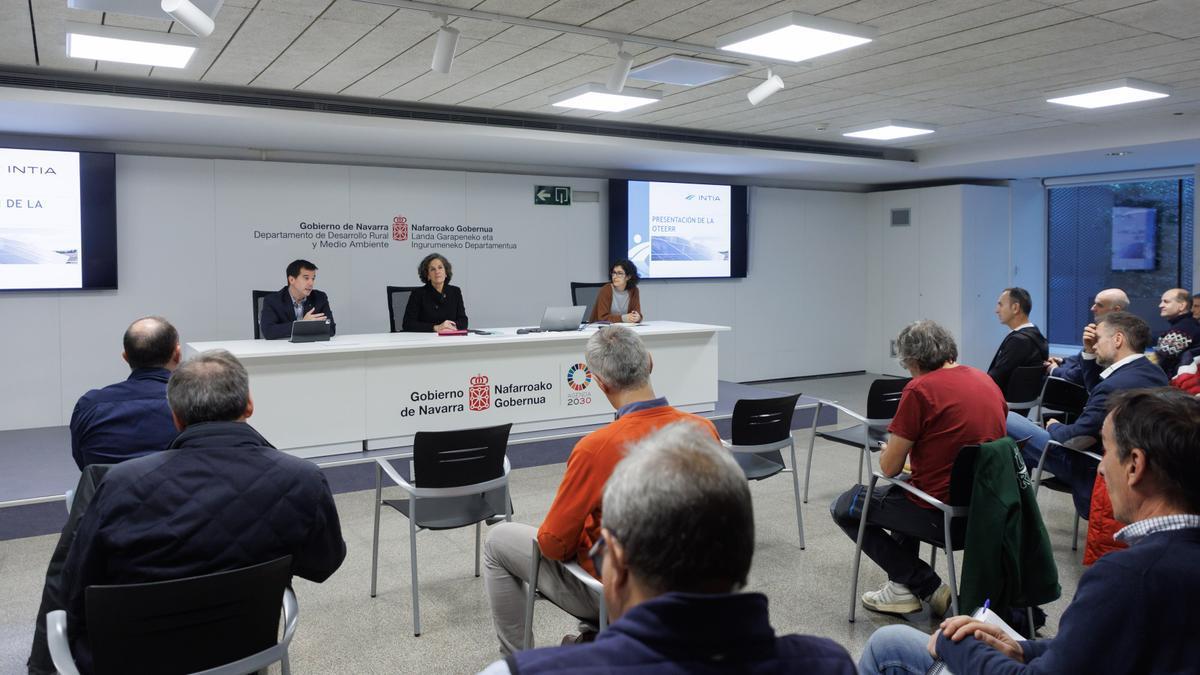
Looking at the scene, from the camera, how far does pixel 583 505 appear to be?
8.11 feet

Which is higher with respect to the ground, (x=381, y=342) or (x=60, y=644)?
(x=381, y=342)

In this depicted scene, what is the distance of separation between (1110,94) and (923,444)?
14.0 ft

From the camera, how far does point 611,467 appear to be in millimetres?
2438

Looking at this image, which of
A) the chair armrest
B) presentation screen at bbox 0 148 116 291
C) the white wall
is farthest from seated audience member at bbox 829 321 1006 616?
presentation screen at bbox 0 148 116 291

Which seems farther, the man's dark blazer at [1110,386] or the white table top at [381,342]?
the white table top at [381,342]

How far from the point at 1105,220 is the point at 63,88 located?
10.9m

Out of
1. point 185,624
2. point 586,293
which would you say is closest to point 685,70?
point 586,293

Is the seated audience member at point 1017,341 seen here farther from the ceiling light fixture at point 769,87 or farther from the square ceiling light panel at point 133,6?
the square ceiling light panel at point 133,6

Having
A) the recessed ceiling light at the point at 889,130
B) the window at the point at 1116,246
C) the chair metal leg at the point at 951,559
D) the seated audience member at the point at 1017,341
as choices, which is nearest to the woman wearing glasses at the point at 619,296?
the recessed ceiling light at the point at 889,130

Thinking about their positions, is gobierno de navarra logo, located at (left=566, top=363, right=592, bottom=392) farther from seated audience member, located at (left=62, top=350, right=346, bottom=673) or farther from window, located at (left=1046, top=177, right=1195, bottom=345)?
window, located at (left=1046, top=177, right=1195, bottom=345)

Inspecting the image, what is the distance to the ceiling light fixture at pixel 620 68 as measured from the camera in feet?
15.4

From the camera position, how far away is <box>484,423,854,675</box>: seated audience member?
1.04m

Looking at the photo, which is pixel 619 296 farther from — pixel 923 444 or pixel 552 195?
pixel 923 444

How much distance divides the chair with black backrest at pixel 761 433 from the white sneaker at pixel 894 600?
0.77 m
